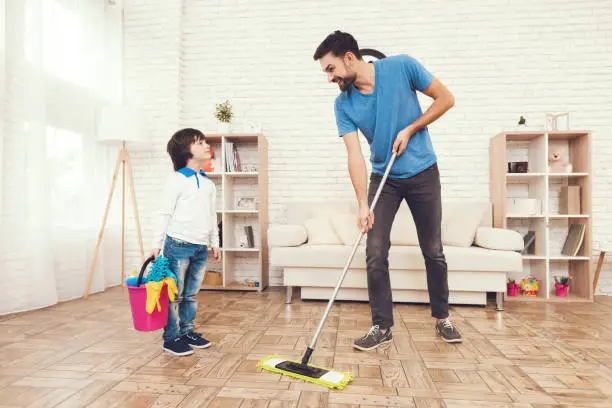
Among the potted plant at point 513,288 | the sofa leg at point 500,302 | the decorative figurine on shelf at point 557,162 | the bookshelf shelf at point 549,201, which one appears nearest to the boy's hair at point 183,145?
the sofa leg at point 500,302

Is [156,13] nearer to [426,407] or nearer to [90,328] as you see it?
[90,328]

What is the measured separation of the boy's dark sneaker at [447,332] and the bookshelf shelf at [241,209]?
171 cm

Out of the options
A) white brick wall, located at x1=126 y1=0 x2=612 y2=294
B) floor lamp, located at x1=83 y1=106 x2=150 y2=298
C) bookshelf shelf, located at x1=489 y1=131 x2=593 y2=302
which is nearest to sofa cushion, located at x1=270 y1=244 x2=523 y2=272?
bookshelf shelf, located at x1=489 y1=131 x2=593 y2=302

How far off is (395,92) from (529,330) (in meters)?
1.52

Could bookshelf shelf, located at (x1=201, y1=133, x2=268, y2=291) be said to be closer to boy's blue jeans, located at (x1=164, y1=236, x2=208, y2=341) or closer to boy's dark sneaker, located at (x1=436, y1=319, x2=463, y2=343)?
boy's blue jeans, located at (x1=164, y1=236, x2=208, y2=341)

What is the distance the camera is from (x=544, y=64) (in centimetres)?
356

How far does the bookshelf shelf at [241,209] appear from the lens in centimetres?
351

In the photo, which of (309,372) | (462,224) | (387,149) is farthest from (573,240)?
(309,372)

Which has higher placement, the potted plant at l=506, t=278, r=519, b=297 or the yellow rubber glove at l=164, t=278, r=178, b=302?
the yellow rubber glove at l=164, t=278, r=178, b=302

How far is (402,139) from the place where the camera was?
6.26 ft

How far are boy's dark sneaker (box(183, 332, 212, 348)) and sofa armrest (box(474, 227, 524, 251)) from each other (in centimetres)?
206

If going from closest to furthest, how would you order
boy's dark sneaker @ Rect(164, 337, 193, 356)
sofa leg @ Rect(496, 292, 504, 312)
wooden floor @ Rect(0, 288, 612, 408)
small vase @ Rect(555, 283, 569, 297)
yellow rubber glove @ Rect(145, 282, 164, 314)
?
wooden floor @ Rect(0, 288, 612, 408), yellow rubber glove @ Rect(145, 282, 164, 314), boy's dark sneaker @ Rect(164, 337, 193, 356), sofa leg @ Rect(496, 292, 504, 312), small vase @ Rect(555, 283, 569, 297)

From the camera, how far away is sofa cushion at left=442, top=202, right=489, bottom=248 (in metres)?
3.11

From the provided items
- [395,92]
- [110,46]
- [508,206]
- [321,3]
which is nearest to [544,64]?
[508,206]
